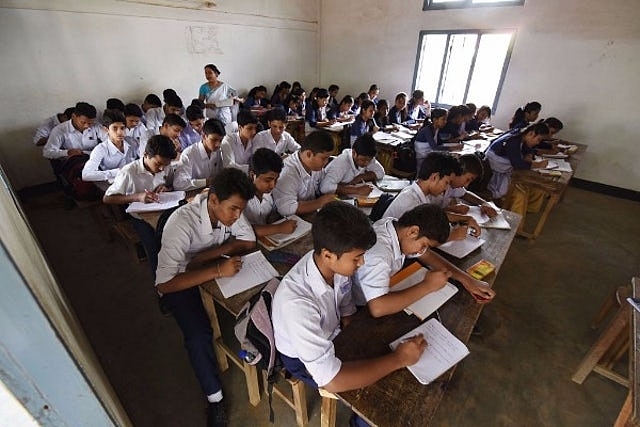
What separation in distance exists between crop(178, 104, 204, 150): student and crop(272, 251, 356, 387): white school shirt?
128 inches

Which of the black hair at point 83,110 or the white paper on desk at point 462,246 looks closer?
the white paper on desk at point 462,246

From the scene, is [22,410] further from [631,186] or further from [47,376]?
[631,186]

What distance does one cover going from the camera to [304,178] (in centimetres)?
234

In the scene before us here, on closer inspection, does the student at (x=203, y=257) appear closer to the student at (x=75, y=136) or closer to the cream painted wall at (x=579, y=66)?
the student at (x=75, y=136)

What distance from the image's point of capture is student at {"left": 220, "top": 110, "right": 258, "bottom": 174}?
10.1 ft

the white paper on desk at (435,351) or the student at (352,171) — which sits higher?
the student at (352,171)

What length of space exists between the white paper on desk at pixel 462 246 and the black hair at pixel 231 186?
1.13 metres

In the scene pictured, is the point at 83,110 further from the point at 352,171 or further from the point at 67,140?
the point at 352,171

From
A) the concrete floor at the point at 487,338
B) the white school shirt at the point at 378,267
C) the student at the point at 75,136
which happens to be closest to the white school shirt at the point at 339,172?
the white school shirt at the point at 378,267

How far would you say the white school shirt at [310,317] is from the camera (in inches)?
36.9

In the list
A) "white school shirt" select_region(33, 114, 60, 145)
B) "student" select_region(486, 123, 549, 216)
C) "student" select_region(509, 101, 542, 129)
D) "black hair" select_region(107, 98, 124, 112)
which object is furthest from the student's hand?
"white school shirt" select_region(33, 114, 60, 145)

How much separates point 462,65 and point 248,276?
19.7 feet

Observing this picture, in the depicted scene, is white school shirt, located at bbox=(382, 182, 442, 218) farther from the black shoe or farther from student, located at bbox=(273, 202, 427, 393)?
the black shoe

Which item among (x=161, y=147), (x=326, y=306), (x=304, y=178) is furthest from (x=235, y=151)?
(x=326, y=306)
